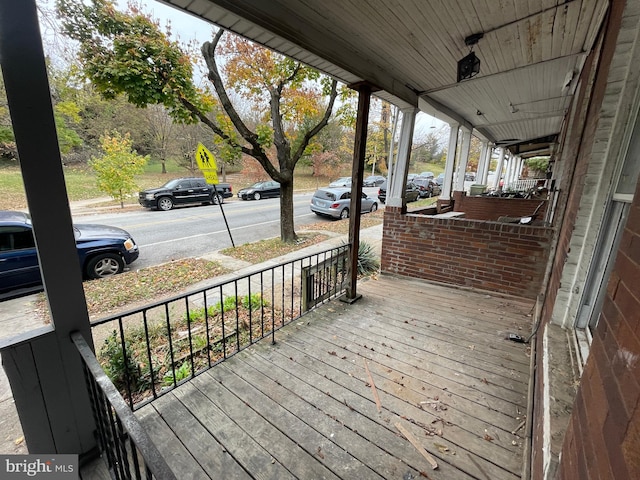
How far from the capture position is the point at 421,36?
8.07 feet

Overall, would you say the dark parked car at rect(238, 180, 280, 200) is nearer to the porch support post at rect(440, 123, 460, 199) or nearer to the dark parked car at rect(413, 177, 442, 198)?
the dark parked car at rect(413, 177, 442, 198)

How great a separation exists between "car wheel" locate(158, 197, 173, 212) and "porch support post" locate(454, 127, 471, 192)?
11705mm

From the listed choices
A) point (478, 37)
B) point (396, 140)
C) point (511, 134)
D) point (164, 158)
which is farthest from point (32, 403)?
point (164, 158)

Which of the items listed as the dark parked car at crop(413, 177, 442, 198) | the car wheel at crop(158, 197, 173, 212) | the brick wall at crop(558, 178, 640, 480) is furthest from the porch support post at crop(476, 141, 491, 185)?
the car wheel at crop(158, 197, 173, 212)

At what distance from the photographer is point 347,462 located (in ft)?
5.20

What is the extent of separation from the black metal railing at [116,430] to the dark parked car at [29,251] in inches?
106

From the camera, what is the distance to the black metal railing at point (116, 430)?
0.81m

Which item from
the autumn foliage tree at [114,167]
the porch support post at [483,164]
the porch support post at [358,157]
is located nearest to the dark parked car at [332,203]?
the porch support post at [483,164]

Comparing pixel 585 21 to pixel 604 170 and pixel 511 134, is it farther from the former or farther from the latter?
pixel 511 134

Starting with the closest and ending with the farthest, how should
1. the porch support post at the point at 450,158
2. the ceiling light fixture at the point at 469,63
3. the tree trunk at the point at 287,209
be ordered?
the ceiling light fixture at the point at 469,63, the porch support post at the point at 450,158, the tree trunk at the point at 287,209

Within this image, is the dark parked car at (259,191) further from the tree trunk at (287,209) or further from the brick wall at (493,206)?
the brick wall at (493,206)

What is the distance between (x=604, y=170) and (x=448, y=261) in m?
2.58

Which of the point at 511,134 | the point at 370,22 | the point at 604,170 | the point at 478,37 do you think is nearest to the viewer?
the point at 604,170

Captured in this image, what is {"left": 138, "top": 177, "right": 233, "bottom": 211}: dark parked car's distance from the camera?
1220 centimetres
